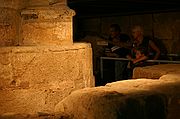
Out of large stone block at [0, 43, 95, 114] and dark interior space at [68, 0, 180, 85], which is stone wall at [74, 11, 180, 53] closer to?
dark interior space at [68, 0, 180, 85]

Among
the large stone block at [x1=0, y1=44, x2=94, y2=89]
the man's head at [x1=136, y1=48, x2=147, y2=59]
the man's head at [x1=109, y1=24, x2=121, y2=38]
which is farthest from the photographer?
the man's head at [x1=109, y1=24, x2=121, y2=38]

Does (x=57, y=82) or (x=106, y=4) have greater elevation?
(x=106, y=4)

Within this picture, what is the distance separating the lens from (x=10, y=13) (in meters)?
2.87

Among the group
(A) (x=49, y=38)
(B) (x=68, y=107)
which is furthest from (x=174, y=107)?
(A) (x=49, y=38)

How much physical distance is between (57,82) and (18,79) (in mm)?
355

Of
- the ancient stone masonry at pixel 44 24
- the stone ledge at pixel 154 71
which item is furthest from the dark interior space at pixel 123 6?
the ancient stone masonry at pixel 44 24

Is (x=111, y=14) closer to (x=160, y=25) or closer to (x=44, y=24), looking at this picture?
(x=160, y=25)

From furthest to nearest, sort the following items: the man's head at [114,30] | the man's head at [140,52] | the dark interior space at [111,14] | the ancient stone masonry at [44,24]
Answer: the dark interior space at [111,14]
the man's head at [114,30]
the man's head at [140,52]
the ancient stone masonry at [44,24]

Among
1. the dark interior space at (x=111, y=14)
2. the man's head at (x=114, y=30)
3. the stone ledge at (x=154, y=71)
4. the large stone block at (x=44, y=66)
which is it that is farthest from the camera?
the dark interior space at (x=111, y=14)

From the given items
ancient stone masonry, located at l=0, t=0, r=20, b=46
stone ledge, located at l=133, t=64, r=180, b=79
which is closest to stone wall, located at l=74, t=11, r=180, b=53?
stone ledge, located at l=133, t=64, r=180, b=79

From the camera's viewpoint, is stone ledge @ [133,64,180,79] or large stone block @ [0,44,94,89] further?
stone ledge @ [133,64,180,79]

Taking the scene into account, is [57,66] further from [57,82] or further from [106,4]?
[106,4]

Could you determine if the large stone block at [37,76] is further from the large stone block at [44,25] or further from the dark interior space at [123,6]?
the dark interior space at [123,6]

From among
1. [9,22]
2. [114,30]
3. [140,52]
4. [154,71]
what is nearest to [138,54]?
[140,52]
